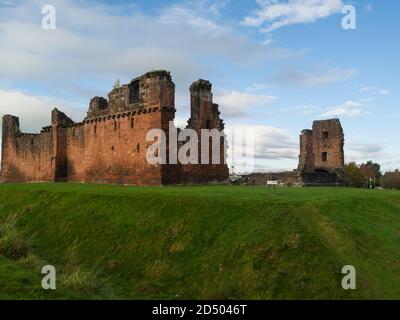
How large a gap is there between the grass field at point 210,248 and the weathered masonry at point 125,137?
9059 millimetres

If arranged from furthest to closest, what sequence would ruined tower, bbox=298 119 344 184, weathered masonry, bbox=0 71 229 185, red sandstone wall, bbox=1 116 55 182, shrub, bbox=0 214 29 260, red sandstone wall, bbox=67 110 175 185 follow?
1. ruined tower, bbox=298 119 344 184
2. red sandstone wall, bbox=1 116 55 182
3. red sandstone wall, bbox=67 110 175 185
4. weathered masonry, bbox=0 71 229 185
5. shrub, bbox=0 214 29 260

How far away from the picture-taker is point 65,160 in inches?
1583

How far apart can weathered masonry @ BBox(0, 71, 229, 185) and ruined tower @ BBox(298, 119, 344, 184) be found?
68.0 feet

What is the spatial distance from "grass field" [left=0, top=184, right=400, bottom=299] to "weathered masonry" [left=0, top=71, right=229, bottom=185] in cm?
906

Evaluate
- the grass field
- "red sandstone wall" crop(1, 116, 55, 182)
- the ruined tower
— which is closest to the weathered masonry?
"red sandstone wall" crop(1, 116, 55, 182)

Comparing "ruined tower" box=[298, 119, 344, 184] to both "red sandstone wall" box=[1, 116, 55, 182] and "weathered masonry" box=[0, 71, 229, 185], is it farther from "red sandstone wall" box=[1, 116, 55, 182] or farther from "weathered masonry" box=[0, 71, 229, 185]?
"red sandstone wall" box=[1, 116, 55, 182]

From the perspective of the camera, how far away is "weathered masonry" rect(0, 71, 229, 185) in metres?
28.9

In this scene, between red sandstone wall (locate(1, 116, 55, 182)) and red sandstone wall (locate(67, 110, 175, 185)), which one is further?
red sandstone wall (locate(1, 116, 55, 182))

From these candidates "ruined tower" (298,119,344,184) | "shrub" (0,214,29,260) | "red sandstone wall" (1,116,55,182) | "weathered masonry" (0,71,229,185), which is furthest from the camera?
"ruined tower" (298,119,344,184)

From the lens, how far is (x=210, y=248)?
15.1 meters

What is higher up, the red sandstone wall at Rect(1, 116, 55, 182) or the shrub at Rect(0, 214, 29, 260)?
the red sandstone wall at Rect(1, 116, 55, 182)

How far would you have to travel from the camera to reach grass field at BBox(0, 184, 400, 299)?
41.9ft

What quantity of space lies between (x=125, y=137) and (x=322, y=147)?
96.1 ft
